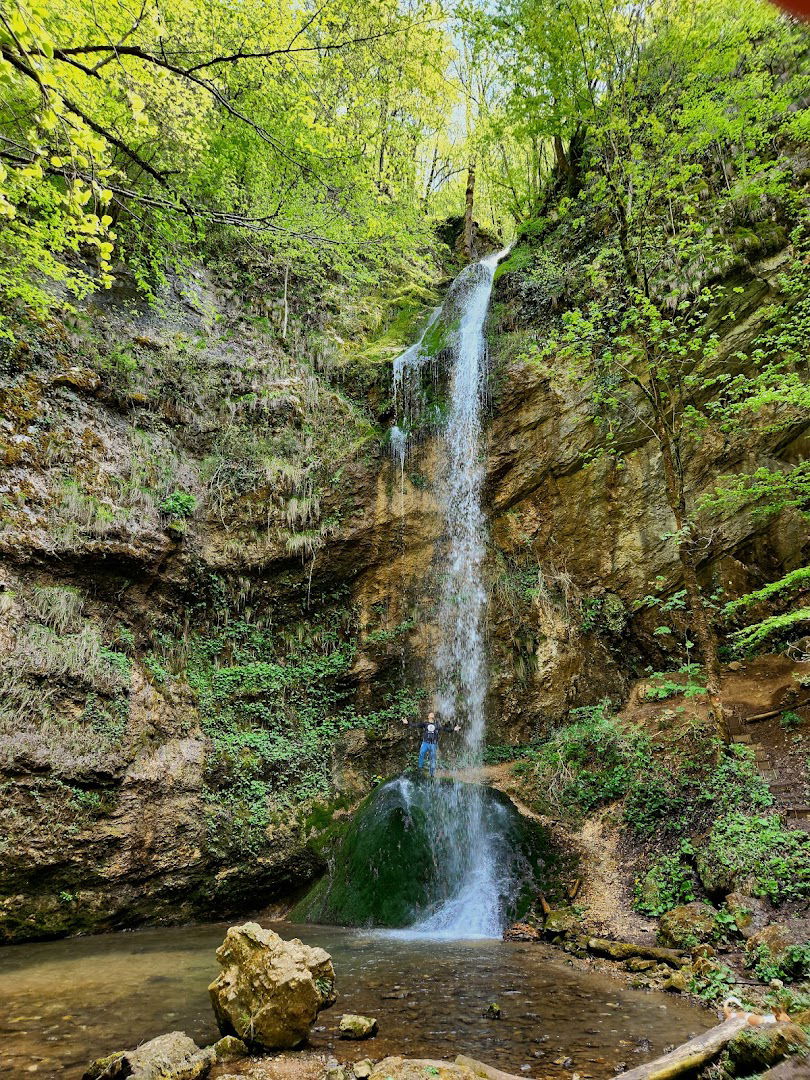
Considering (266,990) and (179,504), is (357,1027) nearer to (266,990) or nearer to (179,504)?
(266,990)

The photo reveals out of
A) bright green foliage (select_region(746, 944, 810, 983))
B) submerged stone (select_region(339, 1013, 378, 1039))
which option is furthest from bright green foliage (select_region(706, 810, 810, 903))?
submerged stone (select_region(339, 1013, 378, 1039))

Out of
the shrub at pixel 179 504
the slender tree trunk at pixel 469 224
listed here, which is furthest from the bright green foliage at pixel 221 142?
the slender tree trunk at pixel 469 224

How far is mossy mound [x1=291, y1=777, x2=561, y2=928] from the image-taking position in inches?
286

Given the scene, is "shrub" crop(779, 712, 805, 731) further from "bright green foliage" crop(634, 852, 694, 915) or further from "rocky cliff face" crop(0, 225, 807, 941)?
"rocky cliff face" crop(0, 225, 807, 941)

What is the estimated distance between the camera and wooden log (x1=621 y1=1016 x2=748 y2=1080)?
2.67 metres

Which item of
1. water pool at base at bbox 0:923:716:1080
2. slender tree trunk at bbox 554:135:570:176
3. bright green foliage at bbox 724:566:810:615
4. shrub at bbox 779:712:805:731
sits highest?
slender tree trunk at bbox 554:135:570:176

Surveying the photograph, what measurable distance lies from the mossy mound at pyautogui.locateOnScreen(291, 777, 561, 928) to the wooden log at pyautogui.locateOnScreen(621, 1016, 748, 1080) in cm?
446

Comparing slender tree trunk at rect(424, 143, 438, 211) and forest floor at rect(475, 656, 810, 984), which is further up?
slender tree trunk at rect(424, 143, 438, 211)

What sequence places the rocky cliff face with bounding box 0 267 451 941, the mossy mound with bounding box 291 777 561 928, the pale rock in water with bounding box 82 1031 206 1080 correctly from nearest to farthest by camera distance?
1. the pale rock in water with bounding box 82 1031 206 1080
2. the rocky cliff face with bounding box 0 267 451 941
3. the mossy mound with bounding box 291 777 561 928

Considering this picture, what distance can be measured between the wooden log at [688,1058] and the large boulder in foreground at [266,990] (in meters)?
2.03

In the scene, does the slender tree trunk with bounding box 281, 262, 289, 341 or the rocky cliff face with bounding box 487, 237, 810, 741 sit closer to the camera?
the rocky cliff face with bounding box 487, 237, 810, 741

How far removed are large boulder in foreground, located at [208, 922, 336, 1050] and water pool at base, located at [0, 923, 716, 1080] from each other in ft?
0.59

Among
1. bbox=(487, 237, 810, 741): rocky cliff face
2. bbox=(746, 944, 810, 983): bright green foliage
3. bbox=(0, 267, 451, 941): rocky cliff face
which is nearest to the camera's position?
bbox=(746, 944, 810, 983): bright green foliage

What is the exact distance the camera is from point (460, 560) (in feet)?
37.9
